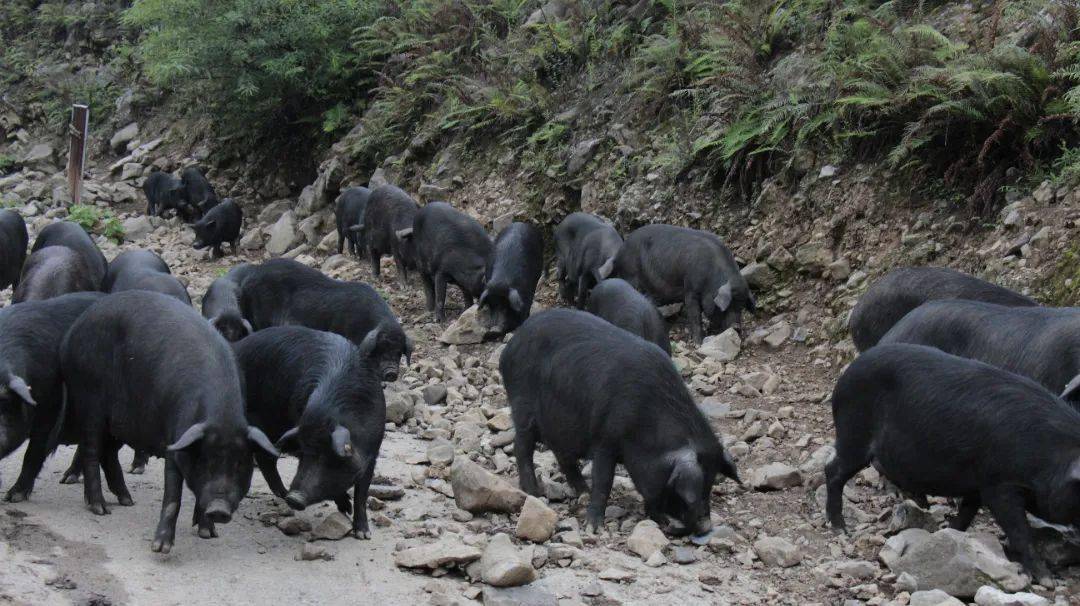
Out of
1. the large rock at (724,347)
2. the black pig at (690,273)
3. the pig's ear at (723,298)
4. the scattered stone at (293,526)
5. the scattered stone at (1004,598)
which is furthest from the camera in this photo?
the black pig at (690,273)

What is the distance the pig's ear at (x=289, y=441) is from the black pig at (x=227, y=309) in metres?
3.75

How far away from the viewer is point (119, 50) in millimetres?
28266

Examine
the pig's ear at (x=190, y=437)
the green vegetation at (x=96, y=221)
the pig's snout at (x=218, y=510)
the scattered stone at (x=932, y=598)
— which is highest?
the pig's ear at (x=190, y=437)

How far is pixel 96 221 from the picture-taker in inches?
816

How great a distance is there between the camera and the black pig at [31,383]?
7043 mm

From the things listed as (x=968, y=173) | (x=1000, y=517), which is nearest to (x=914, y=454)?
(x=1000, y=517)

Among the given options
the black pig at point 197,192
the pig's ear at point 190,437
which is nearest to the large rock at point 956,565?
the pig's ear at point 190,437

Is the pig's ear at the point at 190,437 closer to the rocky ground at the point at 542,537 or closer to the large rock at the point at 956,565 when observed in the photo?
the rocky ground at the point at 542,537

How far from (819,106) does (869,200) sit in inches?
54.3

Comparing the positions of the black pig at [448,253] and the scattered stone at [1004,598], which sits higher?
the scattered stone at [1004,598]

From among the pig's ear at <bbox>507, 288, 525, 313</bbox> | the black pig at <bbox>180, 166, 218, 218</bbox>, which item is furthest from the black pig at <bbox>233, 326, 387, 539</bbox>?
the black pig at <bbox>180, 166, 218, 218</bbox>

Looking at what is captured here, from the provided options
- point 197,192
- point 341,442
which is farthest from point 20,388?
point 197,192

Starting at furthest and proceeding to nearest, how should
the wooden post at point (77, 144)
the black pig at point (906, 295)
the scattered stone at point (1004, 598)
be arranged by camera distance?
the wooden post at point (77, 144), the black pig at point (906, 295), the scattered stone at point (1004, 598)

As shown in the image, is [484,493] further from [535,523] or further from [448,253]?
[448,253]
